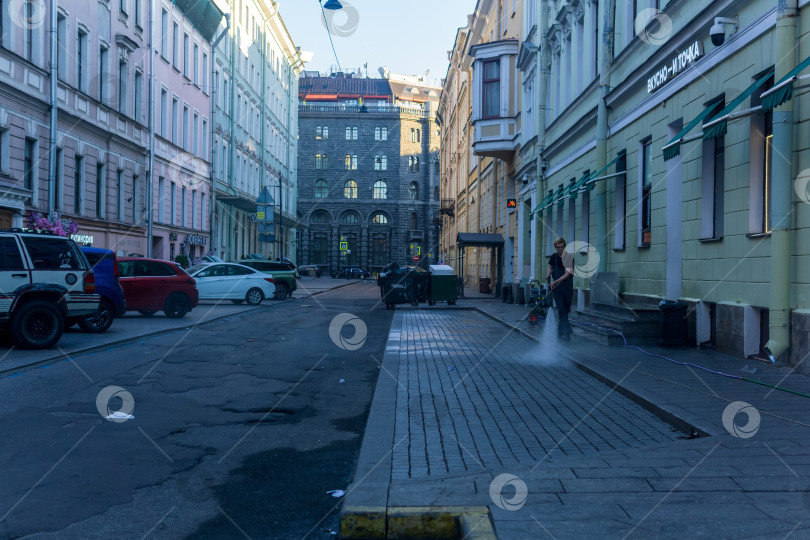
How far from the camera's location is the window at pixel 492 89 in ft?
101

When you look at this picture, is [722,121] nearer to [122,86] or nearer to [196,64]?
[122,86]

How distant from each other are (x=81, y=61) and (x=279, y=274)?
33.6 feet

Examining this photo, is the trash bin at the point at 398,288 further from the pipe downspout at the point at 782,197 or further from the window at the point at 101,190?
the pipe downspout at the point at 782,197

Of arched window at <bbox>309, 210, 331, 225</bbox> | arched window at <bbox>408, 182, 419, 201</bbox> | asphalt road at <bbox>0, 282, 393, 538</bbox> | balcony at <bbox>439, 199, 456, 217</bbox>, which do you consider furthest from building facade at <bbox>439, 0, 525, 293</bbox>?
arched window at <bbox>408, 182, 419, 201</bbox>

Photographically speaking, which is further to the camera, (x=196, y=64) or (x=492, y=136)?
(x=196, y=64)

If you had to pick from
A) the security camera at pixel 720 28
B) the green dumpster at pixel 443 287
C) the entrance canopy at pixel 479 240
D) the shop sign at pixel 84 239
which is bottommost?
the green dumpster at pixel 443 287

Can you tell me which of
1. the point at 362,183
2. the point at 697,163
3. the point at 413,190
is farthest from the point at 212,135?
the point at 413,190

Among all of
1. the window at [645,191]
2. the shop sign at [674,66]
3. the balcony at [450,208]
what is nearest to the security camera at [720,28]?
the shop sign at [674,66]

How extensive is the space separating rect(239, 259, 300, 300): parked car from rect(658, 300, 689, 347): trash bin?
65.7 ft

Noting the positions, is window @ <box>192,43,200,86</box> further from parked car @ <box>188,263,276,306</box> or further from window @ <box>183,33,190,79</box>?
parked car @ <box>188,263,276,306</box>

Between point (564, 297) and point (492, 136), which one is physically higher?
point (492, 136)

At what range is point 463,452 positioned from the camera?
543 cm

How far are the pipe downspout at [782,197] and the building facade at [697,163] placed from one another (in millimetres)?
15

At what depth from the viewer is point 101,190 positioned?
27547mm
